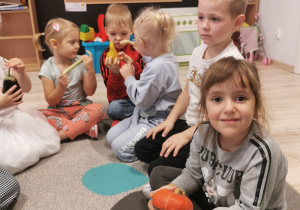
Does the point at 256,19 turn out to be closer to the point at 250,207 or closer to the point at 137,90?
the point at 137,90

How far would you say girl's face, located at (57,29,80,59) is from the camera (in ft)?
5.07

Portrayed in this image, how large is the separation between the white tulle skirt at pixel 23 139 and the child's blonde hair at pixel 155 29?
0.64 m

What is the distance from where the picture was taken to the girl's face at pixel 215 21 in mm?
949

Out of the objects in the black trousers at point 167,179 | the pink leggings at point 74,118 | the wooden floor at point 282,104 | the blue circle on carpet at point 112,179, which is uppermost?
the black trousers at point 167,179

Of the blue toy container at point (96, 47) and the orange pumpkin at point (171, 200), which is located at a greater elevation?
the blue toy container at point (96, 47)

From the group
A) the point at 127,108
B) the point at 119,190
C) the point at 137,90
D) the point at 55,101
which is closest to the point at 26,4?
the point at 55,101

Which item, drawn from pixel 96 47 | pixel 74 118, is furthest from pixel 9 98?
pixel 96 47

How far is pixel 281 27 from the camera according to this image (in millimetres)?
2738

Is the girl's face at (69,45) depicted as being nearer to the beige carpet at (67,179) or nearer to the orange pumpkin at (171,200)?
the beige carpet at (67,179)

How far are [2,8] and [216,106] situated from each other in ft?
8.68

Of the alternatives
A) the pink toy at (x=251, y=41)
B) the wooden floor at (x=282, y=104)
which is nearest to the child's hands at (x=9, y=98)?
the wooden floor at (x=282, y=104)

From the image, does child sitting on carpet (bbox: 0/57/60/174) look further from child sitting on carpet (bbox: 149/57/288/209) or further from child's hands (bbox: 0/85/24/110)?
child sitting on carpet (bbox: 149/57/288/209)

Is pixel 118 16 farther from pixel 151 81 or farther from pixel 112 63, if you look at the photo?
pixel 151 81

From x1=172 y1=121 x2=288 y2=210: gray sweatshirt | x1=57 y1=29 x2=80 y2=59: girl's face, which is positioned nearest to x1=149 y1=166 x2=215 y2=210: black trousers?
x1=172 y1=121 x2=288 y2=210: gray sweatshirt
